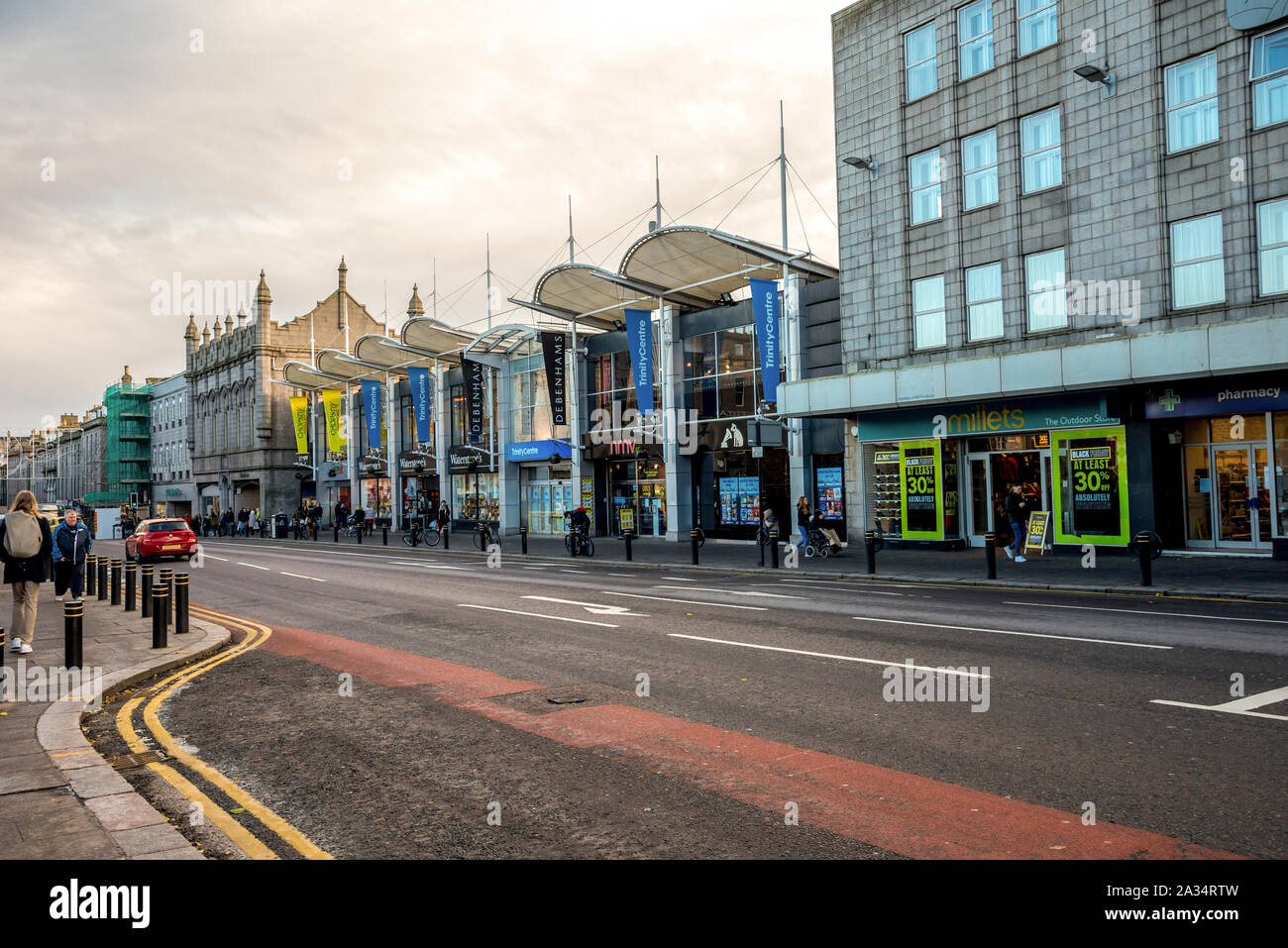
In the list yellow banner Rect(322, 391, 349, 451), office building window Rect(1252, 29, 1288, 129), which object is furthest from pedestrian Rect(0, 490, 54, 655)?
yellow banner Rect(322, 391, 349, 451)

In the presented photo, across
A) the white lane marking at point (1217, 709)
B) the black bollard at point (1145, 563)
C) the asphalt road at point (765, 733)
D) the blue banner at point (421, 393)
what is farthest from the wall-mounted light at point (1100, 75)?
the blue banner at point (421, 393)

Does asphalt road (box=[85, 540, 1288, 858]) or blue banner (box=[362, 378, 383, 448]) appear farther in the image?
blue banner (box=[362, 378, 383, 448])

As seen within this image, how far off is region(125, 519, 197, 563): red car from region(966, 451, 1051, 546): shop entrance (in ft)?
80.9

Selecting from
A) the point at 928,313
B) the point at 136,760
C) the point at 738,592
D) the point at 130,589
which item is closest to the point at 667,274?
the point at 928,313

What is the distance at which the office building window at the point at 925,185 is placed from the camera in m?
25.0

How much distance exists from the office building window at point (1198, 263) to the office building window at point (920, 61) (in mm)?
8396

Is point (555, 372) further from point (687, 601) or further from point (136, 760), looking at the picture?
point (136, 760)

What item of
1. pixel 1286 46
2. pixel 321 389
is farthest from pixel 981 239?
pixel 321 389

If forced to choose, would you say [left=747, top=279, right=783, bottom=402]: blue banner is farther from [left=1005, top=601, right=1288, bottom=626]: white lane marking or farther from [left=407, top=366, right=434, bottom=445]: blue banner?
[left=407, top=366, right=434, bottom=445]: blue banner

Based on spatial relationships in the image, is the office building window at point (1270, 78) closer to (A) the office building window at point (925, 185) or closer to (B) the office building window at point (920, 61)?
(A) the office building window at point (925, 185)

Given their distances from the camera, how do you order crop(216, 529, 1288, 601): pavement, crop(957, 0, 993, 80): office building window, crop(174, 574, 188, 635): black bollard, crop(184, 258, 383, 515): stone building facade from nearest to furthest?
crop(174, 574, 188, 635): black bollard < crop(216, 529, 1288, 601): pavement < crop(957, 0, 993, 80): office building window < crop(184, 258, 383, 515): stone building facade

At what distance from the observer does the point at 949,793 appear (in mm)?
5227

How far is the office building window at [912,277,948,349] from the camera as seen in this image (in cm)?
2495

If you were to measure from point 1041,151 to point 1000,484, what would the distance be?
8595 mm
